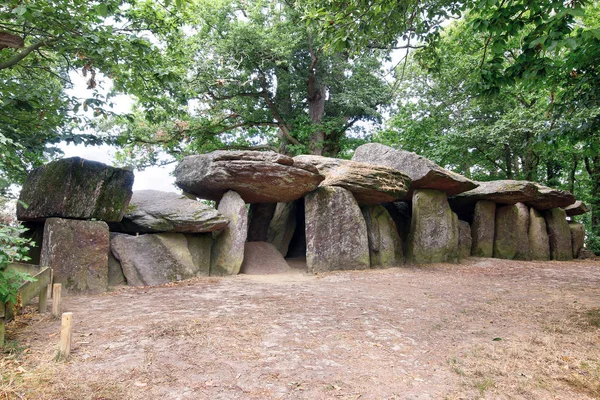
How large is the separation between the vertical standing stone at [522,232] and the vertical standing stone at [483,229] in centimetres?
73

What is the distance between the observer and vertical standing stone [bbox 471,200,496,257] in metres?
10.8

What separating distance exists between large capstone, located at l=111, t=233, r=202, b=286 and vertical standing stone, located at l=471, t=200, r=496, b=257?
8253 mm

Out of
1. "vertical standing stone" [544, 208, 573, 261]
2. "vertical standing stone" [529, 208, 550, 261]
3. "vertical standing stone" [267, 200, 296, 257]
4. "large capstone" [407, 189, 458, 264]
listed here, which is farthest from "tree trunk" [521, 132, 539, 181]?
"vertical standing stone" [267, 200, 296, 257]

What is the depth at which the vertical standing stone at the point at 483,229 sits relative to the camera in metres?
10.8

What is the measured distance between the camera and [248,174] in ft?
25.8

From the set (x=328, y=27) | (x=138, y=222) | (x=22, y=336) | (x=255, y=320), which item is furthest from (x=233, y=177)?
(x=22, y=336)

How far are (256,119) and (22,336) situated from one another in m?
12.4

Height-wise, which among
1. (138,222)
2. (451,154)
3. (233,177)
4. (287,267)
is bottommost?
(287,267)

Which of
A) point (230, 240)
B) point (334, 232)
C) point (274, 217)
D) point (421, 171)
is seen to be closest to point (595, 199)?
point (421, 171)

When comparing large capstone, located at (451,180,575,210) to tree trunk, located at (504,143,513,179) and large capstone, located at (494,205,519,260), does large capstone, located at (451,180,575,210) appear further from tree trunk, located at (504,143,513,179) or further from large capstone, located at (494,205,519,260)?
tree trunk, located at (504,143,513,179)

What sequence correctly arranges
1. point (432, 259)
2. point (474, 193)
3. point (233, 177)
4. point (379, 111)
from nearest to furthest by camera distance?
1. point (233, 177)
2. point (432, 259)
3. point (474, 193)
4. point (379, 111)

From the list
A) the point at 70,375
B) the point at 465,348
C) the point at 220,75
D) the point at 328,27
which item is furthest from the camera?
the point at 220,75

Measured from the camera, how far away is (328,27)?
5.13 metres

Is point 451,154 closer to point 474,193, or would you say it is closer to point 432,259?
point 474,193
